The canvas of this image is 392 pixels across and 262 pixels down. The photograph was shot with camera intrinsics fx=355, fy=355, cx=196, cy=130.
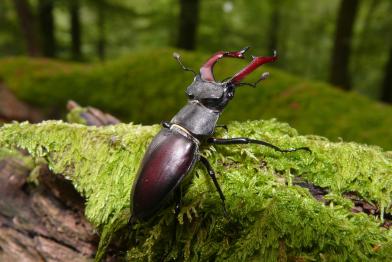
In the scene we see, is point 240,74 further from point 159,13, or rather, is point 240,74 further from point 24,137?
point 159,13

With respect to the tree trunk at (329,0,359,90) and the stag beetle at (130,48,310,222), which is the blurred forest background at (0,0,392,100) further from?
the stag beetle at (130,48,310,222)

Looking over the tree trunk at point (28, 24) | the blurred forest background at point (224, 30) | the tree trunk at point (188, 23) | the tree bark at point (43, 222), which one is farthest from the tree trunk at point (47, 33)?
the tree bark at point (43, 222)

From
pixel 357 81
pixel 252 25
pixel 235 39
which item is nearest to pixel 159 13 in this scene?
pixel 235 39

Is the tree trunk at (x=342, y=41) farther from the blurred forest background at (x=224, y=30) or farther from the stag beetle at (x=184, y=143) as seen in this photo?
the stag beetle at (x=184, y=143)

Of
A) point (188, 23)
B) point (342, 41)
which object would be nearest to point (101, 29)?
point (188, 23)

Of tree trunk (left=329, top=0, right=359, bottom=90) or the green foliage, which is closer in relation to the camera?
the green foliage

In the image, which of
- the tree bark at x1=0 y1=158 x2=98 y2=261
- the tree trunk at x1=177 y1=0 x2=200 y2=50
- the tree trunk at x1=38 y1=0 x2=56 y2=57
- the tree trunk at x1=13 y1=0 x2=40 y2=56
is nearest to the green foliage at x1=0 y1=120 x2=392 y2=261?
the tree bark at x1=0 y1=158 x2=98 y2=261
